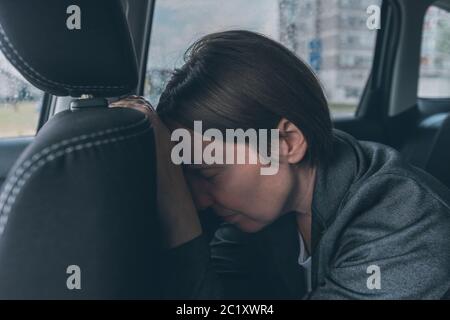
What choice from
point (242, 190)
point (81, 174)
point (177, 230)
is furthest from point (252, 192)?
point (81, 174)

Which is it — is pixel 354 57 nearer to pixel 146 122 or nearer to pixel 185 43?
pixel 185 43

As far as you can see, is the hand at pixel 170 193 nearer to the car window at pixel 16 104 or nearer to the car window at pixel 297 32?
the car window at pixel 297 32

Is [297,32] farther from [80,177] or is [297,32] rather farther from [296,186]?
[80,177]

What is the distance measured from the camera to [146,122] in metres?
0.78

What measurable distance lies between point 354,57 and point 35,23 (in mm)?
1356

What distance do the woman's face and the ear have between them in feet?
0.07

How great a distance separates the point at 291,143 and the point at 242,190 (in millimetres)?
115

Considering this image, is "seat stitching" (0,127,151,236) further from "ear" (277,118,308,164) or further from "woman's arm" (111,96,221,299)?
"ear" (277,118,308,164)

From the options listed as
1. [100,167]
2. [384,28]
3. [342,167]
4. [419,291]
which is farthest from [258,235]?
[384,28]

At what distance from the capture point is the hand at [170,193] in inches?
32.8

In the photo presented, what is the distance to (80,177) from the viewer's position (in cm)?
67

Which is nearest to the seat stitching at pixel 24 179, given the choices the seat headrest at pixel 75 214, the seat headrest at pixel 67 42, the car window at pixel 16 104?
the seat headrest at pixel 75 214

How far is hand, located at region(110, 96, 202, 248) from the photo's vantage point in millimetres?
833

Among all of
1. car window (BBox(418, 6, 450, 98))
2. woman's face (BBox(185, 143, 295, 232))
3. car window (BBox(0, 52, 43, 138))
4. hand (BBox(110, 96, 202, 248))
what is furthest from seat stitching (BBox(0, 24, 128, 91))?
car window (BBox(418, 6, 450, 98))
